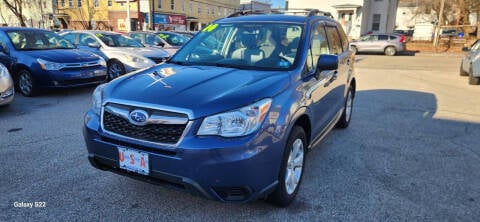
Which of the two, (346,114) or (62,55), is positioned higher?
(62,55)

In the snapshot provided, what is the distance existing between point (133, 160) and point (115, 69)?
25.5ft

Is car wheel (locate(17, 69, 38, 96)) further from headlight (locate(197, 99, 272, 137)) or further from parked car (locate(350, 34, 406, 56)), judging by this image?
parked car (locate(350, 34, 406, 56))

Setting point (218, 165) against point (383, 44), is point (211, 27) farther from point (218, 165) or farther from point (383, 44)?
point (383, 44)

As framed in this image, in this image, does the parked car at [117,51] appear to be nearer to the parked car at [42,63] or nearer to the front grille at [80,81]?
the parked car at [42,63]

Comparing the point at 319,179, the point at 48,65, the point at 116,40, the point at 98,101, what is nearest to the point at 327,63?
the point at 319,179

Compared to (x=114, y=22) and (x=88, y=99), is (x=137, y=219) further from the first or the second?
(x=114, y=22)

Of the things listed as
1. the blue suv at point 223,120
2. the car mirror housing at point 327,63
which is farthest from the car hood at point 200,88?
the car mirror housing at point 327,63

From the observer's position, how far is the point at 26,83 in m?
7.84

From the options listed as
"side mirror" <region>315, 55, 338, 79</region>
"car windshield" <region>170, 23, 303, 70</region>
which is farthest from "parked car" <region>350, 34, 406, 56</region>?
"side mirror" <region>315, 55, 338, 79</region>

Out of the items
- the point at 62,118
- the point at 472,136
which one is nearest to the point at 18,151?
the point at 62,118

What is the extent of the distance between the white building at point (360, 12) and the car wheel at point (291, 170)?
33.8m

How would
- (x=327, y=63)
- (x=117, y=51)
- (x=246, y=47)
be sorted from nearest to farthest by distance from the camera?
(x=327, y=63)
(x=246, y=47)
(x=117, y=51)

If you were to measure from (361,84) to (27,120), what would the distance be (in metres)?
8.95

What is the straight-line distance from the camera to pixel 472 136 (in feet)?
17.9
